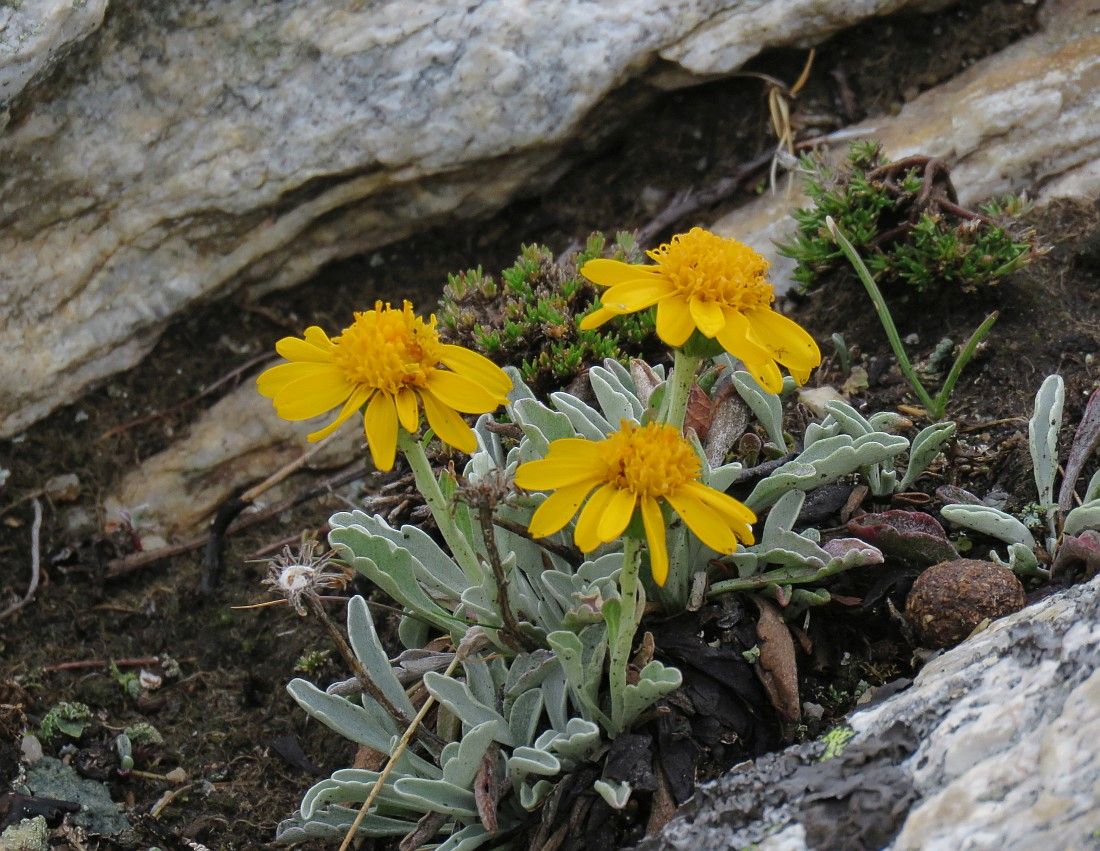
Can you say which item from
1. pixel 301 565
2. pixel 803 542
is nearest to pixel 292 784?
pixel 301 565

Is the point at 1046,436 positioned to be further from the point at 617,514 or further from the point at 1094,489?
the point at 617,514

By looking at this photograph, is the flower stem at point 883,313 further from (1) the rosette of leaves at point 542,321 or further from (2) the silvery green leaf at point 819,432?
(1) the rosette of leaves at point 542,321

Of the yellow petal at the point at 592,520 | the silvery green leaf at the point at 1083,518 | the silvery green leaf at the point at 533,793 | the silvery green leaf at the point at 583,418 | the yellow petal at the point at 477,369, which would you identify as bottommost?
the silvery green leaf at the point at 1083,518

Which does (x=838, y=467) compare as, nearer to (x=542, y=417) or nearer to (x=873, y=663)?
(x=873, y=663)

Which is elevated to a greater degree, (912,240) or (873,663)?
(912,240)

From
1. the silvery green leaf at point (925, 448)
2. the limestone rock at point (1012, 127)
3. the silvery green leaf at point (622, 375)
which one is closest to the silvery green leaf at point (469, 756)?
the silvery green leaf at point (622, 375)

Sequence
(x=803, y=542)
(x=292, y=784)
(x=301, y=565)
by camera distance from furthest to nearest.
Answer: (x=292, y=784)
(x=803, y=542)
(x=301, y=565)
